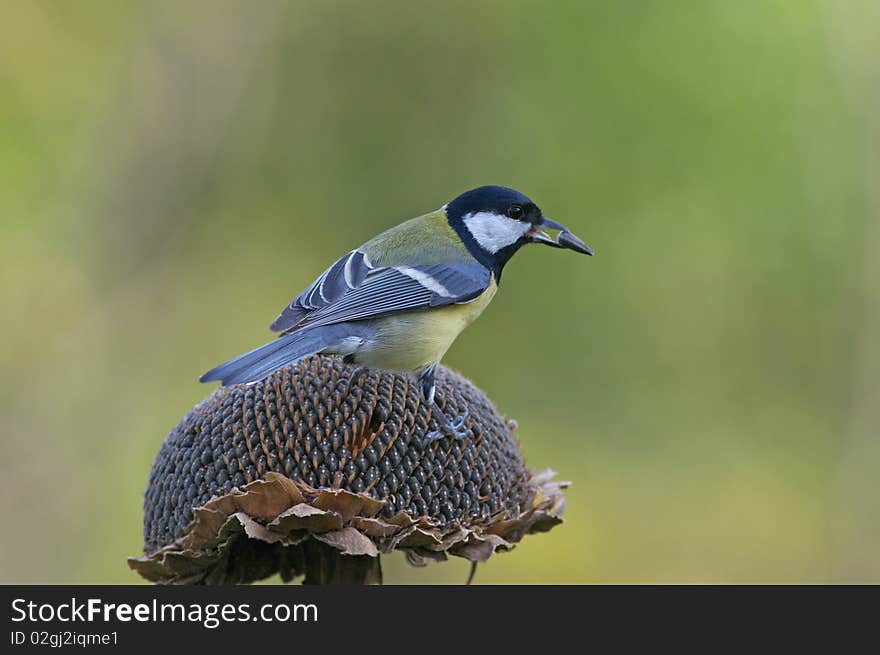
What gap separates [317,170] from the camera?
32.6ft

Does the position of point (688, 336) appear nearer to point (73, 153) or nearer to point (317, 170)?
point (317, 170)

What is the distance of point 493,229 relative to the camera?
5.07 m

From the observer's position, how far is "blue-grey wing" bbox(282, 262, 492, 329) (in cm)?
449

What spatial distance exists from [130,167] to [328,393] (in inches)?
249

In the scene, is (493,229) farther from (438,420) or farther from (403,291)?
(438,420)

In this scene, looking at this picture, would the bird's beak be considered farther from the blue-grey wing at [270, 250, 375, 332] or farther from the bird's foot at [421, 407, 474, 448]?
the bird's foot at [421, 407, 474, 448]

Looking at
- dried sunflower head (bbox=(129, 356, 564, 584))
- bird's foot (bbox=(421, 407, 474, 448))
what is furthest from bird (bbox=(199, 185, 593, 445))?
dried sunflower head (bbox=(129, 356, 564, 584))

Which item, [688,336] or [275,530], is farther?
[688,336]

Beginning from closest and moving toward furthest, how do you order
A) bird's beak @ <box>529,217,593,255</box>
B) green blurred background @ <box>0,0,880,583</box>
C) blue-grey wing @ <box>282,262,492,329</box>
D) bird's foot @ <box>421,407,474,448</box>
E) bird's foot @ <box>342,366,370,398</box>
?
bird's foot @ <box>421,407,474,448</box> < bird's foot @ <box>342,366,370,398</box> < blue-grey wing @ <box>282,262,492,329</box> < bird's beak @ <box>529,217,593,255</box> < green blurred background @ <box>0,0,880,583</box>

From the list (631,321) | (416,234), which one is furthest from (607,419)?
(416,234)

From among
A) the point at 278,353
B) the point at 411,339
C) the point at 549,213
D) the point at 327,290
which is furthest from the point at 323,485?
the point at 549,213

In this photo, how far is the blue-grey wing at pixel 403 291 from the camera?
4.49 metres

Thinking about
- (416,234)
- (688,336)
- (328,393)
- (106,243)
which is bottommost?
(328,393)

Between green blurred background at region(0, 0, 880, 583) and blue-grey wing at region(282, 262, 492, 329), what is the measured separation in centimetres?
416
